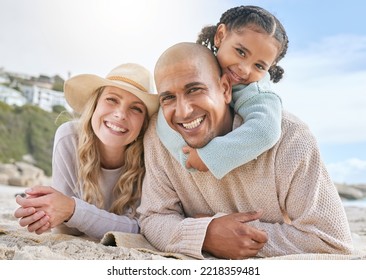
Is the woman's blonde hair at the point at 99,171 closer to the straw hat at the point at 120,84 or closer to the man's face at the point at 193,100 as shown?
the straw hat at the point at 120,84

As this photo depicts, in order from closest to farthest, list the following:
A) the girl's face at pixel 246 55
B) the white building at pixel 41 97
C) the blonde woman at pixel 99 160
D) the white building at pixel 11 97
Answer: the girl's face at pixel 246 55, the blonde woman at pixel 99 160, the white building at pixel 41 97, the white building at pixel 11 97

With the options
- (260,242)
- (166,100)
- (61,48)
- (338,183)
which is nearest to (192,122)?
(166,100)

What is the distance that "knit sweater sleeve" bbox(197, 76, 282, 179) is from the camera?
5.84 ft

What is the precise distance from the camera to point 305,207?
1858 millimetres

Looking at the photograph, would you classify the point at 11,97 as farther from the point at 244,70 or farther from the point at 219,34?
the point at 244,70

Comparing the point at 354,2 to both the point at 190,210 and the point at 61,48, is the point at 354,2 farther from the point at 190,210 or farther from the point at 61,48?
the point at 61,48

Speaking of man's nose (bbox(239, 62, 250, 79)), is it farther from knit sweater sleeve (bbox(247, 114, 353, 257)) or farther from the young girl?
knit sweater sleeve (bbox(247, 114, 353, 257))

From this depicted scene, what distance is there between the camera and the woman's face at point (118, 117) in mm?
2174

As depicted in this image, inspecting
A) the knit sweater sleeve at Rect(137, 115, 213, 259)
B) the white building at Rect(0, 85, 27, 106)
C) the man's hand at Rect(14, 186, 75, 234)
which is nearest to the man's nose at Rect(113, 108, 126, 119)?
the knit sweater sleeve at Rect(137, 115, 213, 259)

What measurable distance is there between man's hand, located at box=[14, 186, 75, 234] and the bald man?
354 mm

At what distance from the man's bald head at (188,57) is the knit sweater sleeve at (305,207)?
364 mm

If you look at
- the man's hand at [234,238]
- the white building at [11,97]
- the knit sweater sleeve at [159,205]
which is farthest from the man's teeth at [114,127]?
the white building at [11,97]

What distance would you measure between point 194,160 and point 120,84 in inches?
18.9

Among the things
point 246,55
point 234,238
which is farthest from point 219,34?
point 234,238
